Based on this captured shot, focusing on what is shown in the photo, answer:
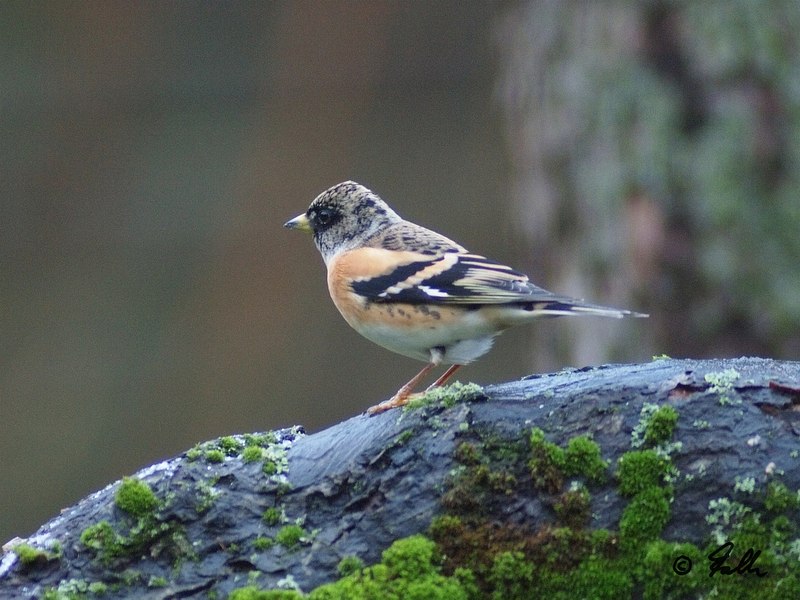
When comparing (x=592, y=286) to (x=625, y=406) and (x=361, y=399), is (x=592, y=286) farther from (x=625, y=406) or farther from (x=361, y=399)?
(x=625, y=406)

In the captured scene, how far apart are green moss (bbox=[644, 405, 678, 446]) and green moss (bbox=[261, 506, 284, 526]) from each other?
1104 mm

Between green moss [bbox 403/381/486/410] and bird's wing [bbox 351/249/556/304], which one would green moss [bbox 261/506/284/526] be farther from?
bird's wing [bbox 351/249/556/304]

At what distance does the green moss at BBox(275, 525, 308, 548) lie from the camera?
3154mm

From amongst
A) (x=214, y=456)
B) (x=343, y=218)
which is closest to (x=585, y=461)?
(x=214, y=456)

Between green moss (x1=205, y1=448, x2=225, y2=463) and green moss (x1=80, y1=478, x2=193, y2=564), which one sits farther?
green moss (x1=205, y1=448, x2=225, y2=463)

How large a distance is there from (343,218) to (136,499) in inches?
80.5

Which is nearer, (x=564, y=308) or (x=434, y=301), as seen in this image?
(x=564, y=308)

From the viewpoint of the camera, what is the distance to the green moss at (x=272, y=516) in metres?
3.21

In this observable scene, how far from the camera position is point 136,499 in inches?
127

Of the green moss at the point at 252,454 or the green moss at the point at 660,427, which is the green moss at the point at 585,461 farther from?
the green moss at the point at 252,454

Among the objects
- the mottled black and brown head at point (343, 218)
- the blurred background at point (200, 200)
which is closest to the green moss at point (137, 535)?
the mottled black and brown head at point (343, 218)

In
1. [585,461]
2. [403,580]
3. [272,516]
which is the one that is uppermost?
[272,516]
